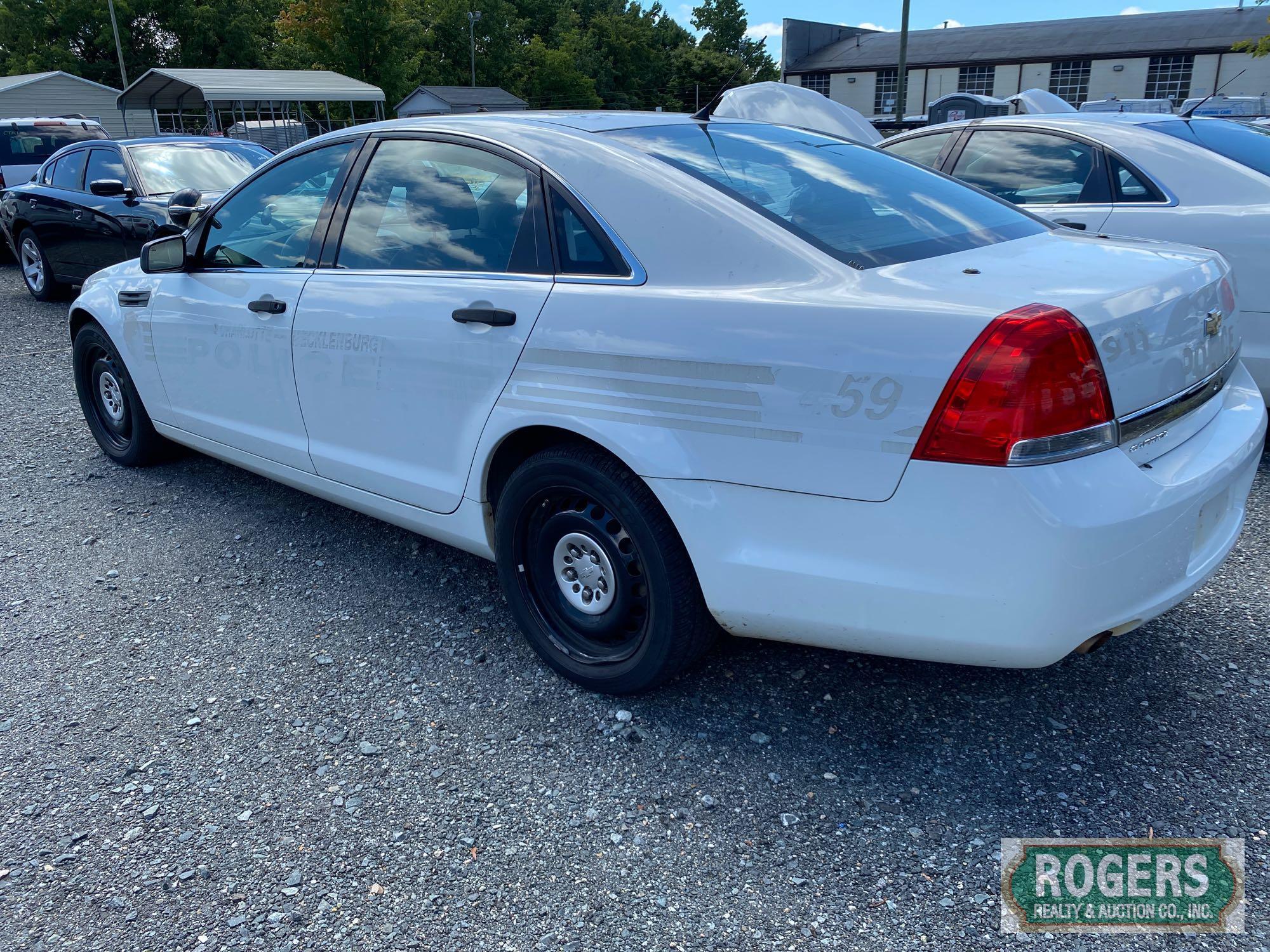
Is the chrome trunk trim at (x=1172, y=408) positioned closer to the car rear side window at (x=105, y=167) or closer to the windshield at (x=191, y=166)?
the windshield at (x=191, y=166)

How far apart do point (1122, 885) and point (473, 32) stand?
76.1 metres

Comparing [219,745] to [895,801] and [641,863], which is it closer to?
[641,863]

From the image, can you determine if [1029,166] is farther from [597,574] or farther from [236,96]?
[236,96]

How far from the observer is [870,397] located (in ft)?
6.92

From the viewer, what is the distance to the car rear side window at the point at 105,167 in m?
9.13

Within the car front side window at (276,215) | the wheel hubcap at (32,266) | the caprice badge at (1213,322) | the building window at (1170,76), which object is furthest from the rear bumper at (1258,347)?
the building window at (1170,76)

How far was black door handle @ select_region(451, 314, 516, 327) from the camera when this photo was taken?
108 inches

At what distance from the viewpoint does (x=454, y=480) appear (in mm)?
2992

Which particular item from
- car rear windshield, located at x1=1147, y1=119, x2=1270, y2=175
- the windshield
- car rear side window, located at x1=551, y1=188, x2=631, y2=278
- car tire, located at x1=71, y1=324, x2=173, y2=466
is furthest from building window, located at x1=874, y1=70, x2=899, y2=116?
car rear side window, located at x1=551, y1=188, x2=631, y2=278

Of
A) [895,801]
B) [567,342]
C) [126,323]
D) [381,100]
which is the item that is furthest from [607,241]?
[381,100]

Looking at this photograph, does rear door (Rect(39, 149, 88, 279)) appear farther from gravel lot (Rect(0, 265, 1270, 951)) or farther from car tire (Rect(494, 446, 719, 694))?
car tire (Rect(494, 446, 719, 694))

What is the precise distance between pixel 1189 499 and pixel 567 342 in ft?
5.05

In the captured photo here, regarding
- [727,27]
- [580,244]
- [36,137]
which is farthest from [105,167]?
[727,27]

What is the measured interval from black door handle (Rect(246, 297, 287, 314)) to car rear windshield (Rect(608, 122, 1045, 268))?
1367 millimetres
